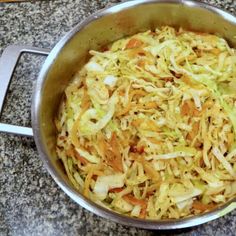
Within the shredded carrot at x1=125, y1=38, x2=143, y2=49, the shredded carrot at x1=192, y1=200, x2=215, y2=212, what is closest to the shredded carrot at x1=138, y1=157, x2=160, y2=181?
the shredded carrot at x1=192, y1=200, x2=215, y2=212

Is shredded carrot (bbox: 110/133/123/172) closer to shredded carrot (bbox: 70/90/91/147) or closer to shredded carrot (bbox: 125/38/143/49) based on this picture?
shredded carrot (bbox: 70/90/91/147)

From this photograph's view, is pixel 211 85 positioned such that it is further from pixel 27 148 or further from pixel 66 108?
pixel 27 148

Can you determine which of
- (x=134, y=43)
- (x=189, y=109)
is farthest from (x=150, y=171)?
(x=134, y=43)

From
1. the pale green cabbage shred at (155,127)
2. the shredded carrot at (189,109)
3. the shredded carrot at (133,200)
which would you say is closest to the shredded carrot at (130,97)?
the pale green cabbage shred at (155,127)

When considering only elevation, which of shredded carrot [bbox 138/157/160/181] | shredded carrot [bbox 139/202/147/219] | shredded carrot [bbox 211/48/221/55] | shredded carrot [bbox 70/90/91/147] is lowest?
shredded carrot [bbox 139/202/147/219]

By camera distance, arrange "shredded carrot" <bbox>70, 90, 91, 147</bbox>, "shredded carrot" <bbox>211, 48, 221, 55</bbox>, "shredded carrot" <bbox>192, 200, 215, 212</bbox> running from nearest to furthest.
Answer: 1. "shredded carrot" <bbox>192, 200, 215, 212</bbox>
2. "shredded carrot" <bbox>70, 90, 91, 147</bbox>
3. "shredded carrot" <bbox>211, 48, 221, 55</bbox>

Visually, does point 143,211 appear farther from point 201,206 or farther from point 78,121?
point 78,121

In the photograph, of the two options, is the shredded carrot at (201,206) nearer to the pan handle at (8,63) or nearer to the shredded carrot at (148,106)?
the shredded carrot at (148,106)
